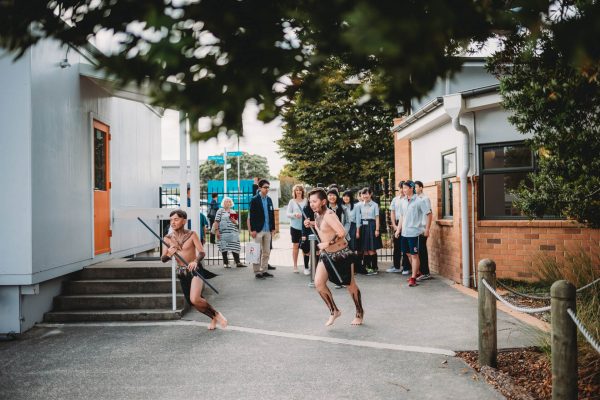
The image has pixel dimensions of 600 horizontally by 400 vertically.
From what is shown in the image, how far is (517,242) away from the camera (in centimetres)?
988

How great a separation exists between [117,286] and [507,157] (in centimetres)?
731

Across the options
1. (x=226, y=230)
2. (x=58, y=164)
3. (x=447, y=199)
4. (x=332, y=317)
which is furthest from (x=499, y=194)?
(x=58, y=164)

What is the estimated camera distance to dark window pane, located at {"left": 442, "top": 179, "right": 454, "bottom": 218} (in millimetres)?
11629

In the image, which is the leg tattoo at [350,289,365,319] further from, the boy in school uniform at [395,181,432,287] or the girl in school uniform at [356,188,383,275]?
the girl in school uniform at [356,188,383,275]

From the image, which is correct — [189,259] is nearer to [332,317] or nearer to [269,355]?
[269,355]

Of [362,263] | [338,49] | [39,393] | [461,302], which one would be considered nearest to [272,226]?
[362,263]

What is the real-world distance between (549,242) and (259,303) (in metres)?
5.18

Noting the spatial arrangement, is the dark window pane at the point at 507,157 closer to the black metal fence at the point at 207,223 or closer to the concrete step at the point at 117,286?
the black metal fence at the point at 207,223

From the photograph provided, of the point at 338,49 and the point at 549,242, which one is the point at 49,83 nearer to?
the point at 338,49

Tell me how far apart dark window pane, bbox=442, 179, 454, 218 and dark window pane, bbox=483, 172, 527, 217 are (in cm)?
117

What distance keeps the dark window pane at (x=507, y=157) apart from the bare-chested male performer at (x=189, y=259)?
19.6 feet

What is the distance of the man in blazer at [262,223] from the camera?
1130 cm

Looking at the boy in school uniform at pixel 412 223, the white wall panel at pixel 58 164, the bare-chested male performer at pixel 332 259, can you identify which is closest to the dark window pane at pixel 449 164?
the boy in school uniform at pixel 412 223

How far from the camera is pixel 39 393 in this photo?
4.89m
